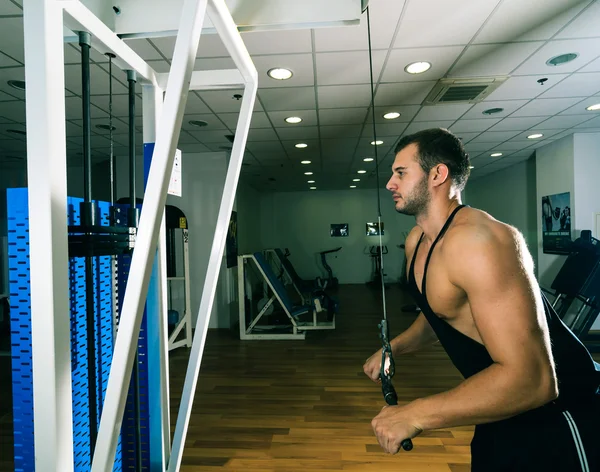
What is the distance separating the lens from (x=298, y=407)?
9.45ft

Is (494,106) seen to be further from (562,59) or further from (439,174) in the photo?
(439,174)

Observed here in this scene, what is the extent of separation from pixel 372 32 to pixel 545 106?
8.77 ft

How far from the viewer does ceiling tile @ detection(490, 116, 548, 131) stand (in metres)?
4.48

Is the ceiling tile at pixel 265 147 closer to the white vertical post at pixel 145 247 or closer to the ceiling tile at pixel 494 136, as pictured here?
the ceiling tile at pixel 494 136

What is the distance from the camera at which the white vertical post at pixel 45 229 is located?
1.96 feet

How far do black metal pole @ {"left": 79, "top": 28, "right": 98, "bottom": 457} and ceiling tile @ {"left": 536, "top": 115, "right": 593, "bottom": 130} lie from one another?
5.05 metres

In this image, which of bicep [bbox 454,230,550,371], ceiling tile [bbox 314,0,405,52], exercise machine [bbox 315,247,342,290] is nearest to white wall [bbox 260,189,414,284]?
exercise machine [bbox 315,247,342,290]

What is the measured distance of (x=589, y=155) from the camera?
5164 millimetres

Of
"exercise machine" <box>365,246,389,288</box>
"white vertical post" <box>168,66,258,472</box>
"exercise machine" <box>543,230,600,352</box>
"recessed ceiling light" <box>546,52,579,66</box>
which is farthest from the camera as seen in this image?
"exercise machine" <box>365,246,389,288</box>

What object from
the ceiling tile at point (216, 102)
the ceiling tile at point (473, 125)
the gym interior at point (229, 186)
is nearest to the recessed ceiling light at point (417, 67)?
the gym interior at point (229, 186)

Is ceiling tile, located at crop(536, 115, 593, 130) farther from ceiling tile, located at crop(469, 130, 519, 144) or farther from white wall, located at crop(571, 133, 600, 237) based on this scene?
white wall, located at crop(571, 133, 600, 237)

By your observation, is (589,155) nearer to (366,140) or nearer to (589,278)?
(589,278)

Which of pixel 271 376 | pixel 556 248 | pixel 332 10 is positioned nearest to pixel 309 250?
pixel 556 248

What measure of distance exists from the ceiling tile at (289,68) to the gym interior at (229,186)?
19mm
